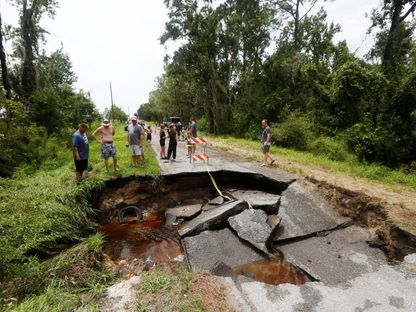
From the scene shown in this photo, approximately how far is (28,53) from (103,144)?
1122 centimetres

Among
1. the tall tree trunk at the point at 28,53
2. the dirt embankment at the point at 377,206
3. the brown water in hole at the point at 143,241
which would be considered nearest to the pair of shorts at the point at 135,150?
the brown water in hole at the point at 143,241

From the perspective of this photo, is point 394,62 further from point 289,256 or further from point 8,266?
point 8,266

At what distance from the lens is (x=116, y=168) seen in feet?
25.9

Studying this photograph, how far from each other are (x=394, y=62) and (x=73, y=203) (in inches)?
696

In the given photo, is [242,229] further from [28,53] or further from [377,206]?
[28,53]

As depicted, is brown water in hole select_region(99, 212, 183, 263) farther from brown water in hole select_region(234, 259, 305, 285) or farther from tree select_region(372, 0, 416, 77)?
tree select_region(372, 0, 416, 77)

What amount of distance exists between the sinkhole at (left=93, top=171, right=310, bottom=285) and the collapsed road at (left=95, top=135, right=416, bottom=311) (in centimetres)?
2

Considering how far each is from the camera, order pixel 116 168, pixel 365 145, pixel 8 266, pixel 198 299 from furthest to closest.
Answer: pixel 365 145
pixel 116 168
pixel 8 266
pixel 198 299

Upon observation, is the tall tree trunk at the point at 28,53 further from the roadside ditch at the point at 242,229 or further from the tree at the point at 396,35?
the tree at the point at 396,35

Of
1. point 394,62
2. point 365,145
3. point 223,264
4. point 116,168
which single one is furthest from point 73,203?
point 394,62

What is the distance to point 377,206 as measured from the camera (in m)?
5.58

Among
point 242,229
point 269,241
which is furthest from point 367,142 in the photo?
point 242,229

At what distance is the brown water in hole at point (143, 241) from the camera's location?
5.31m

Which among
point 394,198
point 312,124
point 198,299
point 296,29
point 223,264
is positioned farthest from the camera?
point 296,29
